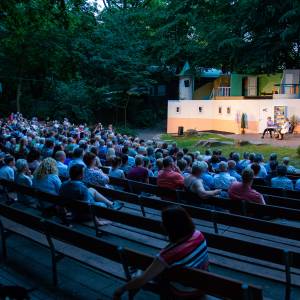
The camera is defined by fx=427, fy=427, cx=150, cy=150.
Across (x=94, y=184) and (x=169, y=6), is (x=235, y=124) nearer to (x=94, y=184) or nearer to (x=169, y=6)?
(x=169, y=6)

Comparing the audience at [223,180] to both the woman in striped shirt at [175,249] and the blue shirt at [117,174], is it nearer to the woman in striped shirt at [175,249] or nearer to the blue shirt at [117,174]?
Result: the blue shirt at [117,174]

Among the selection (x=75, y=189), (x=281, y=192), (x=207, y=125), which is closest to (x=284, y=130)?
(x=207, y=125)

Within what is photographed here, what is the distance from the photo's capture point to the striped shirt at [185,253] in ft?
10.1

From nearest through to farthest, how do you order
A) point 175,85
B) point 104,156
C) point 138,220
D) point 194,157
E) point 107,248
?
point 107,248 → point 138,220 → point 194,157 → point 104,156 → point 175,85

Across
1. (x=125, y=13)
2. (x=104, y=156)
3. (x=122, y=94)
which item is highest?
(x=125, y=13)

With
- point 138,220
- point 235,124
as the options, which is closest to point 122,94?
point 235,124

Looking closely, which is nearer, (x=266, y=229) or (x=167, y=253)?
(x=167, y=253)

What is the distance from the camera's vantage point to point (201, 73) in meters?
38.9

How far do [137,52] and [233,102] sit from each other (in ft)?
32.8

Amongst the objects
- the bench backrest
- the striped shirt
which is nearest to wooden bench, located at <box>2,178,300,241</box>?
the bench backrest

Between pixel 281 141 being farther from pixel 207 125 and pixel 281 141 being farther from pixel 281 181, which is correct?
pixel 281 181

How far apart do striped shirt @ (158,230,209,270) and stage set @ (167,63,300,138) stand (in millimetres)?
24602

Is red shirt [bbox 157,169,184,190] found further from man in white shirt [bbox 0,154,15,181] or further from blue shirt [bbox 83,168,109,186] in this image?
man in white shirt [bbox 0,154,15,181]

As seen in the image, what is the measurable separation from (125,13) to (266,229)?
38.0m
